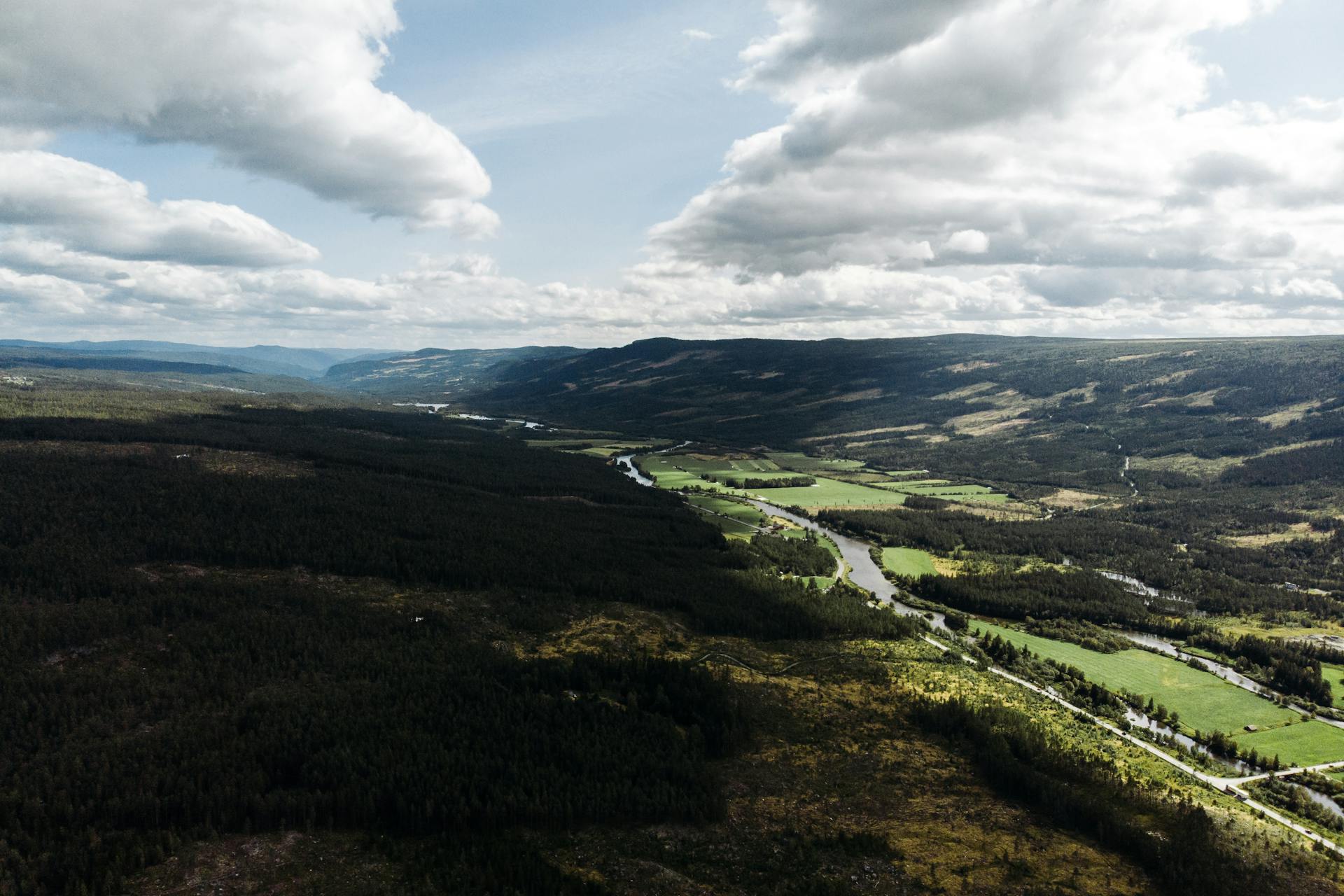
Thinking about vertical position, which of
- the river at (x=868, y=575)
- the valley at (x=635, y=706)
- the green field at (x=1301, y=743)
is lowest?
the river at (x=868, y=575)

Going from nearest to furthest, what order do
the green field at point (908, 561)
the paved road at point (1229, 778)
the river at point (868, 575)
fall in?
1. the paved road at point (1229, 778)
2. the river at point (868, 575)
3. the green field at point (908, 561)

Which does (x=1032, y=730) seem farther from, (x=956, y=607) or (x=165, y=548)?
(x=165, y=548)

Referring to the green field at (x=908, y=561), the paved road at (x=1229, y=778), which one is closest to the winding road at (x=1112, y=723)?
the paved road at (x=1229, y=778)

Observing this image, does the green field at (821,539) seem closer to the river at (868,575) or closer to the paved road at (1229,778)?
the river at (868,575)

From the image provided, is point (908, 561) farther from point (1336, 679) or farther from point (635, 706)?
point (635, 706)

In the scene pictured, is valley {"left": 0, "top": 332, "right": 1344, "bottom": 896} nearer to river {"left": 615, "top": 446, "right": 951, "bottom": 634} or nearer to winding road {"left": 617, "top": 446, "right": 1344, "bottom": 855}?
winding road {"left": 617, "top": 446, "right": 1344, "bottom": 855}

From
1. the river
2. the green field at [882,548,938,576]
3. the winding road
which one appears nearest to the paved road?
the winding road
